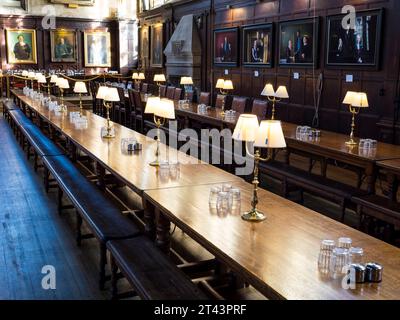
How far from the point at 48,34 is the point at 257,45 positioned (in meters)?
12.3

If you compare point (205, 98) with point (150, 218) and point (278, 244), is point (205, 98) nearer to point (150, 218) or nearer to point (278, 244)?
point (150, 218)

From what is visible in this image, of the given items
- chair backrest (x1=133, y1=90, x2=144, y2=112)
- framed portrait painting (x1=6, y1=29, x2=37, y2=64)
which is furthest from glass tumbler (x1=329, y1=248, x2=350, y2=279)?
framed portrait painting (x1=6, y1=29, x2=37, y2=64)

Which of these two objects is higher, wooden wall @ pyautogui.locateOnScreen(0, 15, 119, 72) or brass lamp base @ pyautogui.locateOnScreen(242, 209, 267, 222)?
wooden wall @ pyautogui.locateOnScreen(0, 15, 119, 72)

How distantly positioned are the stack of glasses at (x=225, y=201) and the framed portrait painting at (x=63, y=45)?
18.5 m

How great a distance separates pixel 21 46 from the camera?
64.3 ft

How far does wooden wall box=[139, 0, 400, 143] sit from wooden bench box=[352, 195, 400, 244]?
3.04 m

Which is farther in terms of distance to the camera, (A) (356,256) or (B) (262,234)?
(B) (262,234)

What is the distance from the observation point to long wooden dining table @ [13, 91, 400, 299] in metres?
2.30

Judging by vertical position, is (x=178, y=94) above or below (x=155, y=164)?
above

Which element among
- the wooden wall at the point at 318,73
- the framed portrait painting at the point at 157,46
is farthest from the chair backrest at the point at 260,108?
the framed portrait painting at the point at 157,46

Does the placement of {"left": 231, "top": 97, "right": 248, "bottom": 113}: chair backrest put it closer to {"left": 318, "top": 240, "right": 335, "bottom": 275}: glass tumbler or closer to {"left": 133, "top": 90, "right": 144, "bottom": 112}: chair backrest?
{"left": 133, "top": 90, "right": 144, "bottom": 112}: chair backrest

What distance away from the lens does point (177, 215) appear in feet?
10.8

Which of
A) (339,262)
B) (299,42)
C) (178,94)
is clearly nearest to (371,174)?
(339,262)

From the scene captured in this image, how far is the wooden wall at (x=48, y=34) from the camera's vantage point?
19.5m
